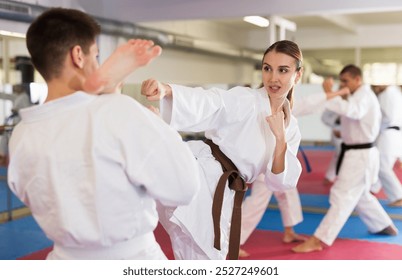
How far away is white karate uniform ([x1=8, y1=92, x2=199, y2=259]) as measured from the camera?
1.24 metres

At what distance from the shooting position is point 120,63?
1290mm

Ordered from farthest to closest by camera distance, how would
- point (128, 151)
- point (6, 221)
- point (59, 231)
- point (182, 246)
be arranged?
point (6, 221), point (182, 246), point (59, 231), point (128, 151)

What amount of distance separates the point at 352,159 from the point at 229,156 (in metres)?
2.33

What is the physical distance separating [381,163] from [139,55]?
4.06 m

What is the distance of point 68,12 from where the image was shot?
4.33 feet

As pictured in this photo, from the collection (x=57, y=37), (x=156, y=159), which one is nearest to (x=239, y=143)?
(x=156, y=159)

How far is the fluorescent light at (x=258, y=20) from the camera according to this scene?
5.03 m

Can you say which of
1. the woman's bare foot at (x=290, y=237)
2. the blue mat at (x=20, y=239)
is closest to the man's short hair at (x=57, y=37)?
the blue mat at (x=20, y=239)

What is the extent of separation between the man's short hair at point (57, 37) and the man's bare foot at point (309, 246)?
3.15m

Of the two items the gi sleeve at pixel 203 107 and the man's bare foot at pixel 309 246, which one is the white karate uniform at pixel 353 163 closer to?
the man's bare foot at pixel 309 246

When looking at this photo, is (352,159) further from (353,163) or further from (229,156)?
(229,156)

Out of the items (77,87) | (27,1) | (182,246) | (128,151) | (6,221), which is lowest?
(6,221)
